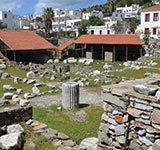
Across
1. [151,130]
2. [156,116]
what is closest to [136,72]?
[151,130]

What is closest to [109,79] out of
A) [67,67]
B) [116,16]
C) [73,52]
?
[67,67]

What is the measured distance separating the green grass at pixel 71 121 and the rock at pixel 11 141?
7.97 feet

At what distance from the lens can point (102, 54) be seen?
38.4 metres

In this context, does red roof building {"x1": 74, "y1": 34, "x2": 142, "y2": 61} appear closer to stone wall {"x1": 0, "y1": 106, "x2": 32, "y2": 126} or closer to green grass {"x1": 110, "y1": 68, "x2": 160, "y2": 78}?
green grass {"x1": 110, "y1": 68, "x2": 160, "y2": 78}

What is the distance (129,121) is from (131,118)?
0.08m

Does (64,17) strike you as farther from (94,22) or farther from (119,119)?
(119,119)

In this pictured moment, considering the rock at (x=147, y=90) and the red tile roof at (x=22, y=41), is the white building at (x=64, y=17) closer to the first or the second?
the red tile roof at (x=22, y=41)

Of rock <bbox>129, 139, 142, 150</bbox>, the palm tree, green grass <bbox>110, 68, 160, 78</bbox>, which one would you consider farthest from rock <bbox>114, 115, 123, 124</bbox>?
the palm tree

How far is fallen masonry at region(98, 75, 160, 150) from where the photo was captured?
218 inches

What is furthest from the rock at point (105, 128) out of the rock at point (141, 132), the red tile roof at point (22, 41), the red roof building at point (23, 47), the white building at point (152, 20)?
the white building at point (152, 20)

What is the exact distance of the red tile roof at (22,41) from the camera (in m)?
34.0

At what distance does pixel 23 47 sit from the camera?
1341 inches

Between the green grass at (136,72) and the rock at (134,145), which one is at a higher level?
the green grass at (136,72)

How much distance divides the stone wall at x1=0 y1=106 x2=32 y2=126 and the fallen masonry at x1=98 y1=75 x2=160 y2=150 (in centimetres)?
330
